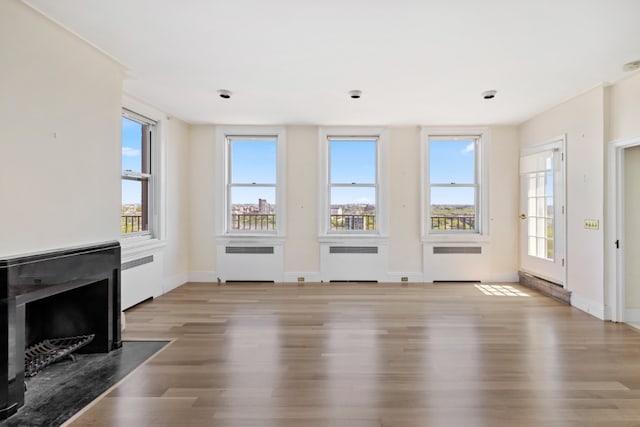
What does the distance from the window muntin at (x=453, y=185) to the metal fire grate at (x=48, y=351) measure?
4851 millimetres

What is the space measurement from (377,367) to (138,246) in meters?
3.24

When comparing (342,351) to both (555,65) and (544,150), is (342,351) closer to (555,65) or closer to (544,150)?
(555,65)

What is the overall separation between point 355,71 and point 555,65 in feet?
6.19

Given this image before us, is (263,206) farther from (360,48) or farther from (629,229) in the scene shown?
(629,229)

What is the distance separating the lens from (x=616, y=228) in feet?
11.8

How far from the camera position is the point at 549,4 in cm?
221

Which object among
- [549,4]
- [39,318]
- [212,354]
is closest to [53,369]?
[39,318]

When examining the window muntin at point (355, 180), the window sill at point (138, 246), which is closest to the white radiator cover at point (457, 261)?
the window muntin at point (355, 180)

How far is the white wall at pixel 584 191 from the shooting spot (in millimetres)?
3717

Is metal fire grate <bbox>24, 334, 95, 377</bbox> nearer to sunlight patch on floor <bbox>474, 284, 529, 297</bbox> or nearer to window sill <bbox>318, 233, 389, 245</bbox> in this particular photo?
window sill <bbox>318, 233, 389, 245</bbox>

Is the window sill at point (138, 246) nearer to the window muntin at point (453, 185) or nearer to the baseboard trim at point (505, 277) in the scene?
the window muntin at point (453, 185)

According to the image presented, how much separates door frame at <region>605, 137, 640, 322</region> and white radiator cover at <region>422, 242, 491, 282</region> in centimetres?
185

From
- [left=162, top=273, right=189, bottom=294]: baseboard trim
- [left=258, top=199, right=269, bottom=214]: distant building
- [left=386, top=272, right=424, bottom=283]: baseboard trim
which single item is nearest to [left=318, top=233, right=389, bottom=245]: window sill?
[left=386, top=272, right=424, bottom=283]: baseboard trim

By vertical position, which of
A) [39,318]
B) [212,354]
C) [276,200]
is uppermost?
[276,200]
